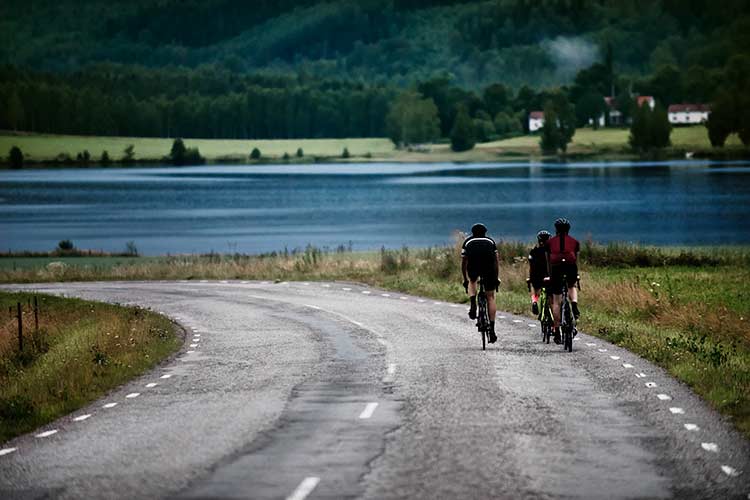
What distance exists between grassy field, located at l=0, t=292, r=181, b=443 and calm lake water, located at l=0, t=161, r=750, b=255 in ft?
172

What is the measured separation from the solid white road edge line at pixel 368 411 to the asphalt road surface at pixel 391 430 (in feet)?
0.07

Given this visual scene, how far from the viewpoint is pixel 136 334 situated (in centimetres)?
2875

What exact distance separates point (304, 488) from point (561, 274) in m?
13.2

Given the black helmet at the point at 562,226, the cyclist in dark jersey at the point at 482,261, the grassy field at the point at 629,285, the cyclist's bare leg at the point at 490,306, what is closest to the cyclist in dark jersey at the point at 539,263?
the black helmet at the point at 562,226

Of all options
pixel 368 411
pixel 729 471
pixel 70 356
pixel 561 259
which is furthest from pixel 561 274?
pixel 729 471

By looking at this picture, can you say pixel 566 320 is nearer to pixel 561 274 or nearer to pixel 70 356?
pixel 561 274

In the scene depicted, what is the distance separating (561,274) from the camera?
24281 mm

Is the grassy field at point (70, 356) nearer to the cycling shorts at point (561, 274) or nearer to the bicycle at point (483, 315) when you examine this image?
the bicycle at point (483, 315)

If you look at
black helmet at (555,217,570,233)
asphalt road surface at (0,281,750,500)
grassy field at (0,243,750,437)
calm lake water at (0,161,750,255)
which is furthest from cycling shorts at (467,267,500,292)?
calm lake water at (0,161,750,255)

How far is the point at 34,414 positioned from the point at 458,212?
371 ft

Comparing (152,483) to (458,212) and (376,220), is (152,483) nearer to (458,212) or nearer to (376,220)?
(376,220)

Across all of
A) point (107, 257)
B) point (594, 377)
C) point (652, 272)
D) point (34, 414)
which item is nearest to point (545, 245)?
point (594, 377)

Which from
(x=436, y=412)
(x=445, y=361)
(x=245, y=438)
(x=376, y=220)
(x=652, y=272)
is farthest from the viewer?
(x=376, y=220)

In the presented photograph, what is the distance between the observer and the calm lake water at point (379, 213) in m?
96.8
